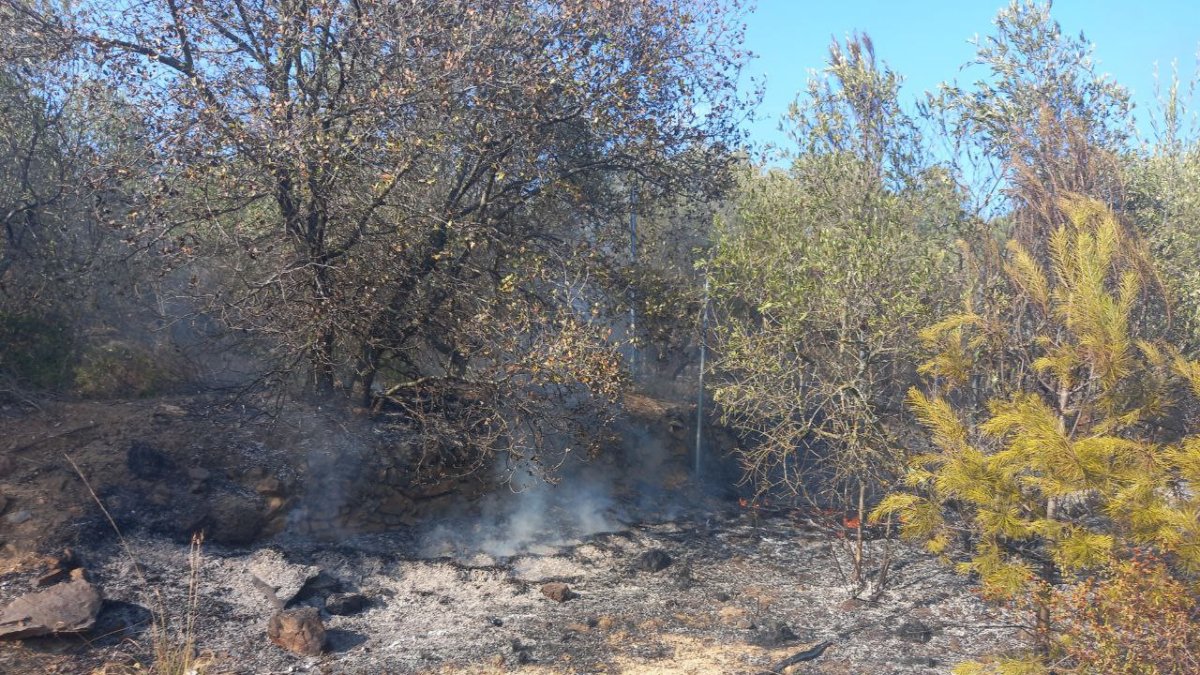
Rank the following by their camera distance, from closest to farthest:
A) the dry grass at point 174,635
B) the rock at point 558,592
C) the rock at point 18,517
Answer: the dry grass at point 174,635, the rock at point 18,517, the rock at point 558,592

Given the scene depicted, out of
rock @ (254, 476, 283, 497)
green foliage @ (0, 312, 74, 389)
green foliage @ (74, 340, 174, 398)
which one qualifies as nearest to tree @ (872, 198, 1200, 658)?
rock @ (254, 476, 283, 497)

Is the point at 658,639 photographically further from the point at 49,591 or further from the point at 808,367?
the point at 49,591

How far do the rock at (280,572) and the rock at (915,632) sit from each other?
4.70m

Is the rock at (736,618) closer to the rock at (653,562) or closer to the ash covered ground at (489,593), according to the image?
the ash covered ground at (489,593)

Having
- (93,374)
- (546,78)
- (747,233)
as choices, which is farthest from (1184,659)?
(93,374)

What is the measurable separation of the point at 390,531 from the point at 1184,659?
21.2 ft

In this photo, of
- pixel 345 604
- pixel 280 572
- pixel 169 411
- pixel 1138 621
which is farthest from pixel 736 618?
pixel 169 411

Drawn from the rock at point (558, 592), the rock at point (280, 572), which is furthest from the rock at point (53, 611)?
the rock at point (558, 592)

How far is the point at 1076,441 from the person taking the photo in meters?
5.02

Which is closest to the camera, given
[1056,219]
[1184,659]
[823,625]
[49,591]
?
[1184,659]

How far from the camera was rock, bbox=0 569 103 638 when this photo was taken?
559 cm

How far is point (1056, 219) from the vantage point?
6.69 m

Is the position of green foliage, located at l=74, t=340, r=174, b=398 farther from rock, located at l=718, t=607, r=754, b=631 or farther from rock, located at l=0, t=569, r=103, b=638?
rock, located at l=718, t=607, r=754, b=631

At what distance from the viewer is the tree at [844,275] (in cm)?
743
